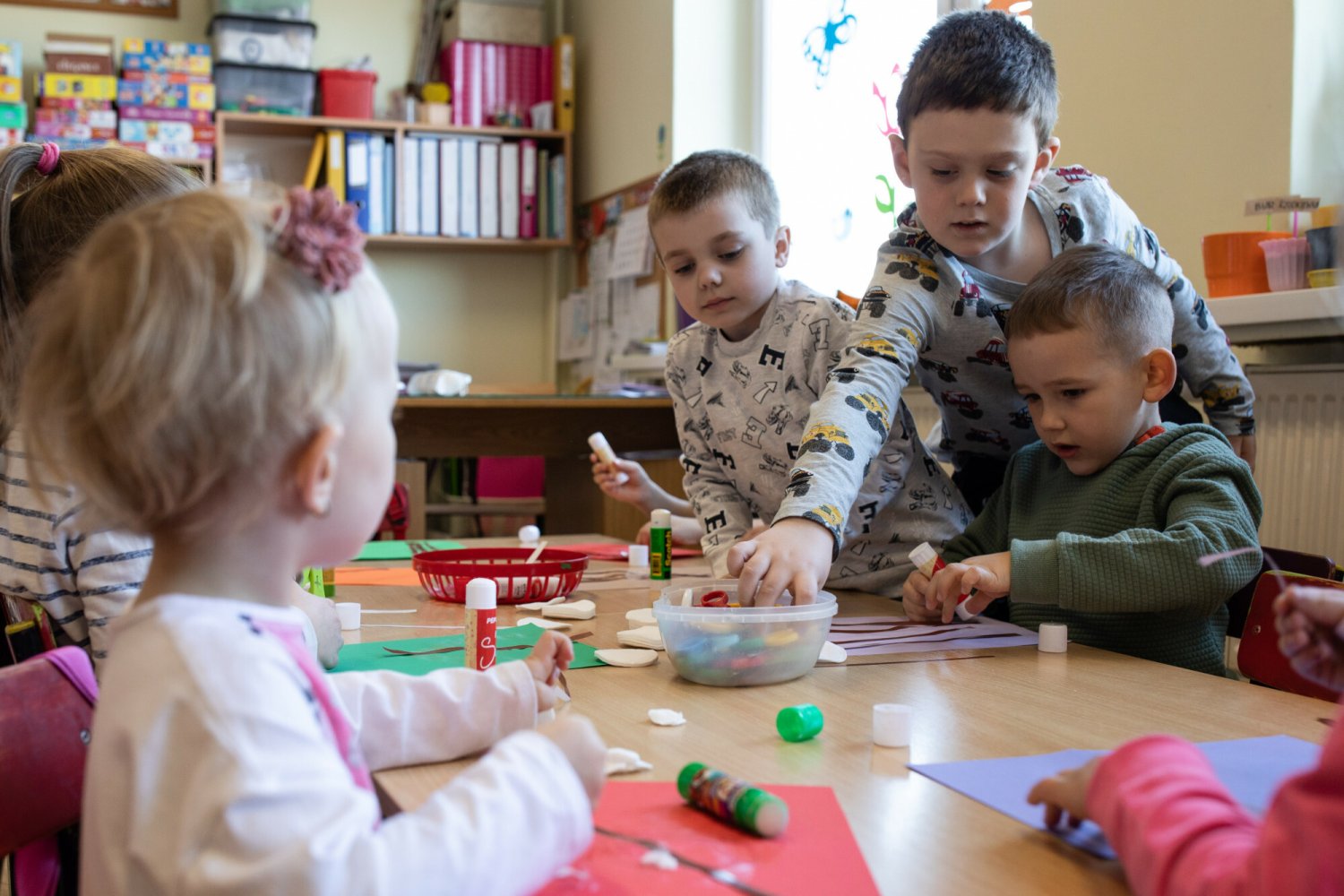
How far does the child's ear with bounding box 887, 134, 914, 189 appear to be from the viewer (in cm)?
159

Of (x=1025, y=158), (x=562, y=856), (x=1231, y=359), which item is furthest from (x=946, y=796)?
(x=1231, y=359)

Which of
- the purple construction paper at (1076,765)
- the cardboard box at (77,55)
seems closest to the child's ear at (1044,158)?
the purple construction paper at (1076,765)

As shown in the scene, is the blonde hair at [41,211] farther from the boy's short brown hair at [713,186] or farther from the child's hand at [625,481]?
the child's hand at [625,481]

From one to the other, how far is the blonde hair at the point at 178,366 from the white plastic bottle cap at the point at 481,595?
449 mm

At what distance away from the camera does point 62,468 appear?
0.63m

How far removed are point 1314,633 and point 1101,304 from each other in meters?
0.83

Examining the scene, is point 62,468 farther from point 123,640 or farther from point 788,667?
point 788,667

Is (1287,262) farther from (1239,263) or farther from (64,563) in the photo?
(64,563)

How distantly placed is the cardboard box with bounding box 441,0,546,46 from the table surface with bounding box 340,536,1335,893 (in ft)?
12.8

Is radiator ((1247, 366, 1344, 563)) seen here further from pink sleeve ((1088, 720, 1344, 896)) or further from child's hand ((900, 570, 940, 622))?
pink sleeve ((1088, 720, 1344, 896))

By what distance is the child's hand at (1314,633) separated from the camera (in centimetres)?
61

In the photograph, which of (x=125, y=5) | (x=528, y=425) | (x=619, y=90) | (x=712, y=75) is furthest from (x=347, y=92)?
(x=528, y=425)

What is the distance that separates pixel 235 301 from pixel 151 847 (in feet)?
0.86

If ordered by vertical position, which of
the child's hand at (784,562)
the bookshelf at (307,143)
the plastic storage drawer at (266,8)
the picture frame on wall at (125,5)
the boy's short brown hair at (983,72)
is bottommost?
the child's hand at (784,562)
